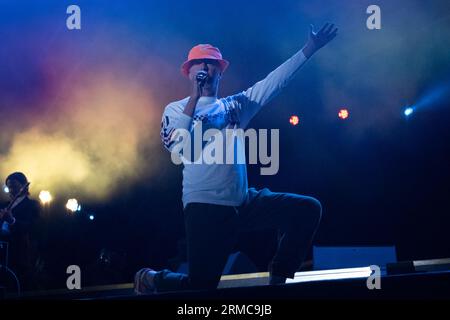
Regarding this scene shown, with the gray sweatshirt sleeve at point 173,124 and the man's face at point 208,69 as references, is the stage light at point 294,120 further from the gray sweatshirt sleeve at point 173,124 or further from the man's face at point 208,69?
the gray sweatshirt sleeve at point 173,124

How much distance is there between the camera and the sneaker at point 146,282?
347cm

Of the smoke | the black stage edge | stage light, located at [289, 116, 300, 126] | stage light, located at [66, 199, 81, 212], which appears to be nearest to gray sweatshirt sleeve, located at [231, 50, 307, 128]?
the black stage edge

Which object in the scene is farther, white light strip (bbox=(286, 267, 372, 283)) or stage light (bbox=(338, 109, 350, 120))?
stage light (bbox=(338, 109, 350, 120))

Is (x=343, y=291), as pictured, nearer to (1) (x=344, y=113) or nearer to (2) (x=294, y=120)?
(2) (x=294, y=120)

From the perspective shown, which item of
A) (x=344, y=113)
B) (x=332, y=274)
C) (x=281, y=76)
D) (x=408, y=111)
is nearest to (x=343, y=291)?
(x=332, y=274)

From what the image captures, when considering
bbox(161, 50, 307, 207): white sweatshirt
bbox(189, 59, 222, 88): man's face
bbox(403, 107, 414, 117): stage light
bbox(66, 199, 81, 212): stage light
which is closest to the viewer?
bbox(161, 50, 307, 207): white sweatshirt

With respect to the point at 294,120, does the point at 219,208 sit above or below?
below

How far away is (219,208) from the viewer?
10.9 feet

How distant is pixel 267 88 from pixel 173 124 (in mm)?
801

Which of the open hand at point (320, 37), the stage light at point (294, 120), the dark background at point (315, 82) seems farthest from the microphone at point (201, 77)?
the stage light at point (294, 120)

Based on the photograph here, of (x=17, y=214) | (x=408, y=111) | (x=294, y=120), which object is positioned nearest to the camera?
(x=17, y=214)

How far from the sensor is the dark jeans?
10.6 ft

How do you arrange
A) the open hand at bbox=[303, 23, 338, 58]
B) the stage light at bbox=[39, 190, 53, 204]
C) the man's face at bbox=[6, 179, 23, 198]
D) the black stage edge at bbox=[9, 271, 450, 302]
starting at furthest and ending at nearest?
the stage light at bbox=[39, 190, 53, 204] → the man's face at bbox=[6, 179, 23, 198] → the open hand at bbox=[303, 23, 338, 58] → the black stage edge at bbox=[9, 271, 450, 302]

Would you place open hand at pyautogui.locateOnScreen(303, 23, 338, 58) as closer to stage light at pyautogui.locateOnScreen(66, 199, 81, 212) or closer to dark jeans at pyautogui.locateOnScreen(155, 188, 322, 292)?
dark jeans at pyautogui.locateOnScreen(155, 188, 322, 292)
